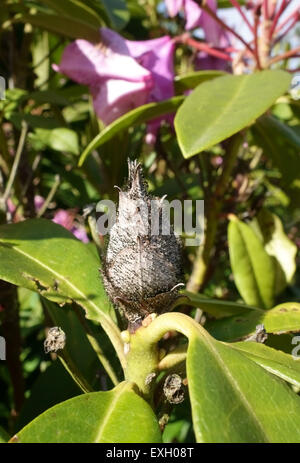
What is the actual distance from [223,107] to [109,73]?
1.14 feet

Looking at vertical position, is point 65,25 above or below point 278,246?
above

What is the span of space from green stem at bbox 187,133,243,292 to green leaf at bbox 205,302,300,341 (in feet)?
1.22

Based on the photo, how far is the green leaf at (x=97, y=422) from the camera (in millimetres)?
566

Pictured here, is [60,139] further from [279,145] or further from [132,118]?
[279,145]

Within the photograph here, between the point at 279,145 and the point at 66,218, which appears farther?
the point at 66,218

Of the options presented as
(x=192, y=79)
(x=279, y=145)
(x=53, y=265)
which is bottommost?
(x=53, y=265)

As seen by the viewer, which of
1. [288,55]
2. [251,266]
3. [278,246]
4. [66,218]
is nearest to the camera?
[288,55]

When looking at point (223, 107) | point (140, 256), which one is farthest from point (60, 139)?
point (140, 256)

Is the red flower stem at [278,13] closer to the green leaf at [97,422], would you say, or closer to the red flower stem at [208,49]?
the red flower stem at [208,49]

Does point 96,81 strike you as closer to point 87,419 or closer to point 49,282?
point 49,282

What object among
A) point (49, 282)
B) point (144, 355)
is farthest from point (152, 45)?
point (144, 355)

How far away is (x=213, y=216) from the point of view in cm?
127

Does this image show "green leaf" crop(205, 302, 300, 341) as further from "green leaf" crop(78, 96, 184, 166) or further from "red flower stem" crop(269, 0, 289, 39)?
"red flower stem" crop(269, 0, 289, 39)

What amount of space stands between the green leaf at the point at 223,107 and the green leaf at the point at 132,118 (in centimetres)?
8
